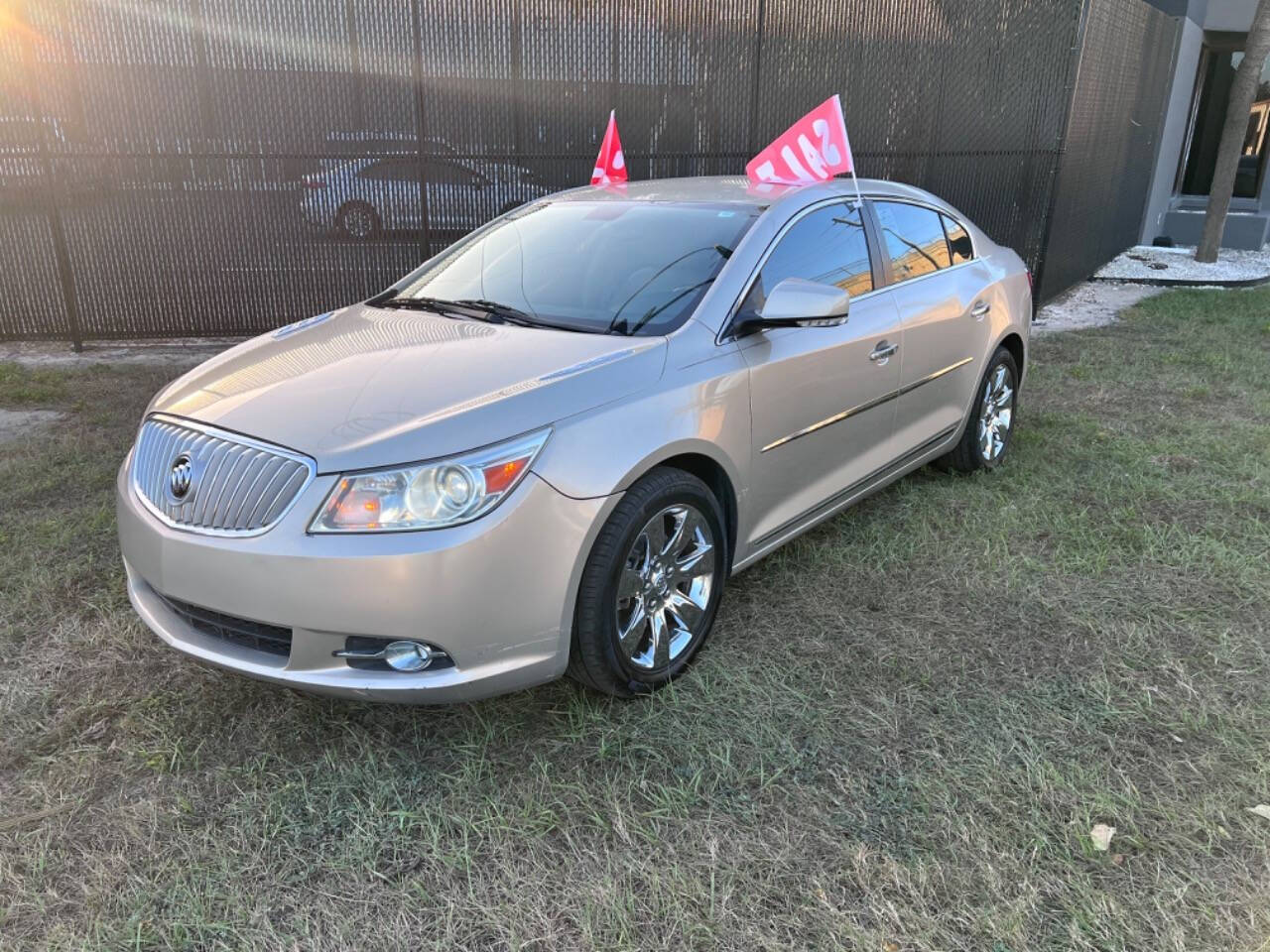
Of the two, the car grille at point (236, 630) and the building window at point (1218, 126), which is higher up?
the building window at point (1218, 126)

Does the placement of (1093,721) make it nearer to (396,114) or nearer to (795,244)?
(795,244)

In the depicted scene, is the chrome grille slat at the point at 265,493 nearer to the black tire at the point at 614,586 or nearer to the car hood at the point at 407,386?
the car hood at the point at 407,386

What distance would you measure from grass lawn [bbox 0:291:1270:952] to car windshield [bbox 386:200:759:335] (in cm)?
126

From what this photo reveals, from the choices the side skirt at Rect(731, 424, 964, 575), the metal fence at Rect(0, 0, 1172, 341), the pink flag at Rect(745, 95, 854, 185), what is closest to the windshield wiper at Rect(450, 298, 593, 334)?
the side skirt at Rect(731, 424, 964, 575)

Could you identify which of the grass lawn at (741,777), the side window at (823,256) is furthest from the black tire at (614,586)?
the side window at (823,256)

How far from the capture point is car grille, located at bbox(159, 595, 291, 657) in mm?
2609

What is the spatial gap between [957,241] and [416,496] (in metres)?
3.56

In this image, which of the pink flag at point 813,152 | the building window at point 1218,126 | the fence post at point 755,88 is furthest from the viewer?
the building window at point 1218,126

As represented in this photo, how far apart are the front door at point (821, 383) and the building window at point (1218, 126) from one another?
16414 millimetres

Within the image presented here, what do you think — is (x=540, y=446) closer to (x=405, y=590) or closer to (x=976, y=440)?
(x=405, y=590)

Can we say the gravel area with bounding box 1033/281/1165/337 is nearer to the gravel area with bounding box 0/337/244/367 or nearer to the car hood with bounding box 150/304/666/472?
the car hood with bounding box 150/304/666/472

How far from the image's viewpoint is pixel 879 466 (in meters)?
4.21

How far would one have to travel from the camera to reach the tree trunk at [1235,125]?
11.8 m

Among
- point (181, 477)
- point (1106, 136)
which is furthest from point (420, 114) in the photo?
point (1106, 136)
